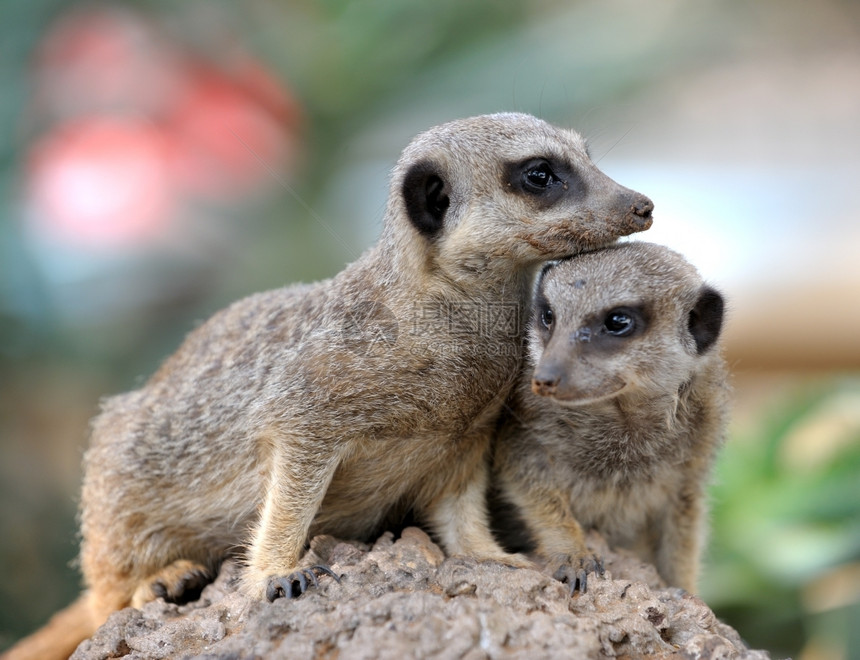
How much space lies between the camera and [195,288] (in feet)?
19.4

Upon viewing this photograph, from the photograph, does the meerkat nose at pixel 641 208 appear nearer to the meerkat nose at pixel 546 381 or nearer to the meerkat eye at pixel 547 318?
the meerkat eye at pixel 547 318

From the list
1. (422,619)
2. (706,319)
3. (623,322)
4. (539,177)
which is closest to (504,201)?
(539,177)

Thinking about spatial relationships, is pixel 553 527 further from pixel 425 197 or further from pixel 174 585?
pixel 174 585

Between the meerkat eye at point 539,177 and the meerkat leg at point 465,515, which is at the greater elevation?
the meerkat eye at point 539,177

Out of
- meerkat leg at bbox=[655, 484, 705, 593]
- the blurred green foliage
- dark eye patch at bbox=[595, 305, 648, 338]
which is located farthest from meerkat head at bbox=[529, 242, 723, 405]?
the blurred green foliage

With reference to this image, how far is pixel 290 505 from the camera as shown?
2.37 meters

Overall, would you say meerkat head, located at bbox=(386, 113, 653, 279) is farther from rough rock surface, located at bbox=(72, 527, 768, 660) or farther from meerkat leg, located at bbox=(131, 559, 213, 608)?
meerkat leg, located at bbox=(131, 559, 213, 608)

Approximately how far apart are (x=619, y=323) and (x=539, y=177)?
0.40m

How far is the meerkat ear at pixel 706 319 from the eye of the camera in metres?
2.40

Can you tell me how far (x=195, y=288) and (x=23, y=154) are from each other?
1292 mm

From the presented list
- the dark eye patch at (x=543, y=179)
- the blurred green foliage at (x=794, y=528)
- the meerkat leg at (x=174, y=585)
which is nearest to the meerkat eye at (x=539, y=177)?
the dark eye patch at (x=543, y=179)

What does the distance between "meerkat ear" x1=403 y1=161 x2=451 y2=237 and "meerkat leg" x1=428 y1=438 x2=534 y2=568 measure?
604 millimetres

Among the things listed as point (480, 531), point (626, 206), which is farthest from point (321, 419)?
point (626, 206)

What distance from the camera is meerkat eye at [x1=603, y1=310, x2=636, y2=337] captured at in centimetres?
230
